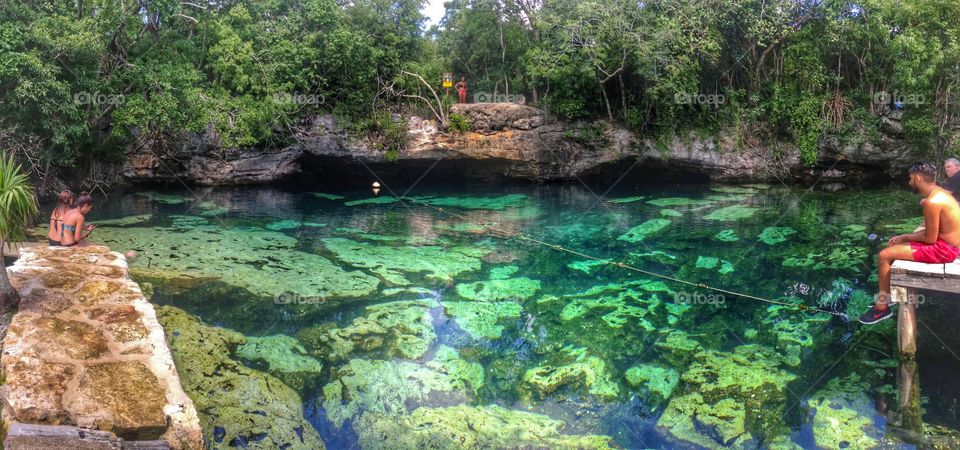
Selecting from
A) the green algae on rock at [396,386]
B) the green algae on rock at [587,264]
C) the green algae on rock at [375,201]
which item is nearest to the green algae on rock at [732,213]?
the green algae on rock at [587,264]

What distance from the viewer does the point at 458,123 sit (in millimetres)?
20016

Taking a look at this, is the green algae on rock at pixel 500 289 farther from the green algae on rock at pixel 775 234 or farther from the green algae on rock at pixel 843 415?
the green algae on rock at pixel 775 234

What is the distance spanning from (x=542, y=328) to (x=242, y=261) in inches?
221

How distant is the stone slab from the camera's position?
4426mm

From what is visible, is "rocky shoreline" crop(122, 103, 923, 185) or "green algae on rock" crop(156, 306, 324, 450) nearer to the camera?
"green algae on rock" crop(156, 306, 324, 450)

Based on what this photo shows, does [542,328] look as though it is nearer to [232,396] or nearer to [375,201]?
[232,396]

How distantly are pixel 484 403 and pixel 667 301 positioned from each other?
3.98 metres

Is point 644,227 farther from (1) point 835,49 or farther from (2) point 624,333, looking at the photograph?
(1) point 835,49

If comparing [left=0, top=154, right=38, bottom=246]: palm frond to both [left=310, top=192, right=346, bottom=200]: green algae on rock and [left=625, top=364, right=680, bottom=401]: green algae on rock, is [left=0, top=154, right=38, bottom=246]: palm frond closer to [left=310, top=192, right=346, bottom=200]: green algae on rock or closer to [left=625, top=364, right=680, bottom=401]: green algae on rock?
[left=625, top=364, right=680, bottom=401]: green algae on rock

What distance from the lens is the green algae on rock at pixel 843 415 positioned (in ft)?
17.6

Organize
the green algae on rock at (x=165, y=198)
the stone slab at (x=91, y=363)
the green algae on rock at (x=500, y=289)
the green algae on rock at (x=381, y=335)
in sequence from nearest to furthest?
the stone slab at (x=91, y=363)
the green algae on rock at (x=381, y=335)
the green algae on rock at (x=500, y=289)
the green algae on rock at (x=165, y=198)

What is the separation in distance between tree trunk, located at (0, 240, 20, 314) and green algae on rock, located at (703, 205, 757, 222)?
13.5m

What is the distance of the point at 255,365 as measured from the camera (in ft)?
22.1

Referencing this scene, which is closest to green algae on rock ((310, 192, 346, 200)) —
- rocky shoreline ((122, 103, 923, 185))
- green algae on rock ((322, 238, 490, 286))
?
rocky shoreline ((122, 103, 923, 185))
